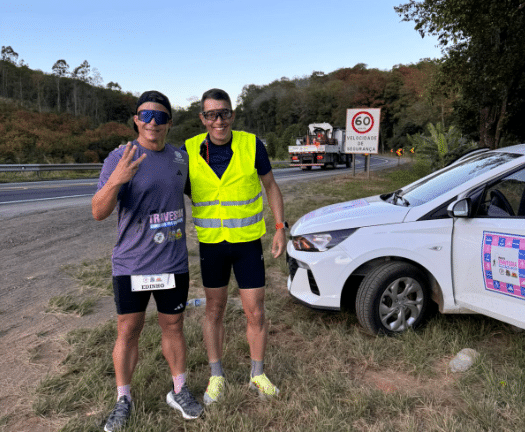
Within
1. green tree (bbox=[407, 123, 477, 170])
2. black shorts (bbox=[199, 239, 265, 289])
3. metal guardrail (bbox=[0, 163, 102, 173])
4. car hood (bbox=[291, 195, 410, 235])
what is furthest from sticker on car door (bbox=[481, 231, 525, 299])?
metal guardrail (bbox=[0, 163, 102, 173])

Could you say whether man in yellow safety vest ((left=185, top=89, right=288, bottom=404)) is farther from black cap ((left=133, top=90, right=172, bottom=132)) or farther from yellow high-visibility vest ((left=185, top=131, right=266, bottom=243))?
black cap ((left=133, top=90, right=172, bottom=132))

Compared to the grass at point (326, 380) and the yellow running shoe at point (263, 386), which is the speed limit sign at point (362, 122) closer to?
the grass at point (326, 380)

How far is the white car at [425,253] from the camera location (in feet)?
10.1

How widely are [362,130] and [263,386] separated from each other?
14791mm

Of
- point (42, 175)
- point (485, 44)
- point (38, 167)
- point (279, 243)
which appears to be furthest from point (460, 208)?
point (42, 175)

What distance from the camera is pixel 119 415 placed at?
2.41 metres

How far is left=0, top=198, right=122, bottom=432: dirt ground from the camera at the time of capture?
2.81m

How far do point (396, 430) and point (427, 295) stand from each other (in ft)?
4.53

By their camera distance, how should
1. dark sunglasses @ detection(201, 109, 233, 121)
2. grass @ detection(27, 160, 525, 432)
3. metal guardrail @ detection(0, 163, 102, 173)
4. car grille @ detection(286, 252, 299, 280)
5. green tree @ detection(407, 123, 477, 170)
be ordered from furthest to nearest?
metal guardrail @ detection(0, 163, 102, 173) < green tree @ detection(407, 123, 477, 170) < car grille @ detection(286, 252, 299, 280) < dark sunglasses @ detection(201, 109, 233, 121) < grass @ detection(27, 160, 525, 432)

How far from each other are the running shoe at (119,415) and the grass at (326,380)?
0.06m

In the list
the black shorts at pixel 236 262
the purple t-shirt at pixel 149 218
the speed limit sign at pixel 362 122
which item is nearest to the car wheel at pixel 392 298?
the black shorts at pixel 236 262

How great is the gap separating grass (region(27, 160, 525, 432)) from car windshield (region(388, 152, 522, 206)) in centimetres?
111

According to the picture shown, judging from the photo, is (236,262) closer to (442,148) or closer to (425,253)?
(425,253)

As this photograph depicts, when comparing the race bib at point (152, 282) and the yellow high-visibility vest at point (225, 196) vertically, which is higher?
the yellow high-visibility vest at point (225, 196)
